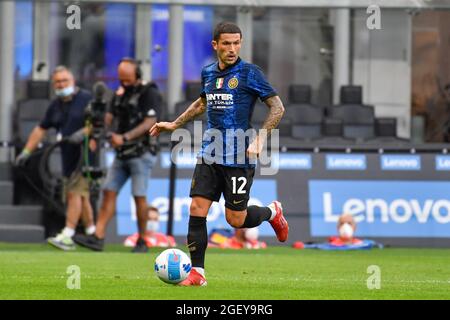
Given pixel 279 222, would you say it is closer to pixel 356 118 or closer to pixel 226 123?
pixel 226 123

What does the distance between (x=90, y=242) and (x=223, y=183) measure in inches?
238

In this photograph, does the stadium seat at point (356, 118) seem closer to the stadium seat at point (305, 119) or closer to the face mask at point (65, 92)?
the stadium seat at point (305, 119)

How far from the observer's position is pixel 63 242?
18.0 m

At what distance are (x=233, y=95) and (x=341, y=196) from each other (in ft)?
30.7

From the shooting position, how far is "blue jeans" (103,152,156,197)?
17431 millimetres

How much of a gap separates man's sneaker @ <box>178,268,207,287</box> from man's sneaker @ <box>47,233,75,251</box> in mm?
6246

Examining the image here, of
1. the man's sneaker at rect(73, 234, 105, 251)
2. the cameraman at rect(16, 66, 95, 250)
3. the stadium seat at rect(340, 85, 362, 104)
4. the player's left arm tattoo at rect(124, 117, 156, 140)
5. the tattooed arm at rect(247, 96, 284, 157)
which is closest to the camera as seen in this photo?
the tattooed arm at rect(247, 96, 284, 157)

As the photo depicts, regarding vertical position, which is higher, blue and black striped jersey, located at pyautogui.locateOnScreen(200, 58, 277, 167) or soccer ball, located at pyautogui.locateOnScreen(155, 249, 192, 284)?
blue and black striped jersey, located at pyautogui.locateOnScreen(200, 58, 277, 167)

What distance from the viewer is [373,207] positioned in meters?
21.0

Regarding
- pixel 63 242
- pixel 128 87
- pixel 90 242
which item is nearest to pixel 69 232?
pixel 63 242

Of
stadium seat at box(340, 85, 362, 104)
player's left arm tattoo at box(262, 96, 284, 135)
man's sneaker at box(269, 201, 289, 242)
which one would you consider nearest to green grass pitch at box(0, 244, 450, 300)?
man's sneaker at box(269, 201, 289, 242)

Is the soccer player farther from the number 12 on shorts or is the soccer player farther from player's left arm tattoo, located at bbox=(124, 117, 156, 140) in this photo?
player's left arm tattoo, located at bbox=(124, 117, 156, 140)

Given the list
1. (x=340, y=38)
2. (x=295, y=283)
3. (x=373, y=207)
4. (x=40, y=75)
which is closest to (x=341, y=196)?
(x=373, y=207)

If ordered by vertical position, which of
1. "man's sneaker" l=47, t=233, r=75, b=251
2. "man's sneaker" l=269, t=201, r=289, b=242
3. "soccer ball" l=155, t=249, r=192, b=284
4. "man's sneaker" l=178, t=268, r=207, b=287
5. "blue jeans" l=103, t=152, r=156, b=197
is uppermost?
"blue jeans" l=103, t=152, r=156, b=197
